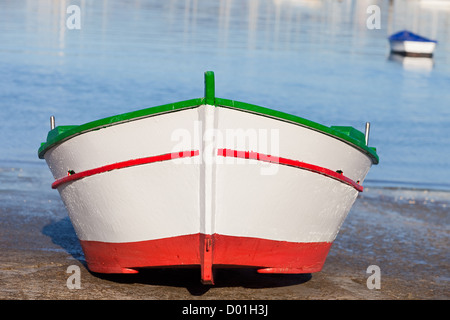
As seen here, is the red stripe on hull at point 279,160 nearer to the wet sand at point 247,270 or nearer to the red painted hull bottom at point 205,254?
Answer: the red painted hull bottom at point 205,254

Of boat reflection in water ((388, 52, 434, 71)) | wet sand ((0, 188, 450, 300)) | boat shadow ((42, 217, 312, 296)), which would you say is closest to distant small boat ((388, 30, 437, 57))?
boat reflection in water ((388, 52, 434, 71))

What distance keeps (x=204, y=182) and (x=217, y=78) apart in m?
19.8

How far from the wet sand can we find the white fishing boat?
0.32 meters

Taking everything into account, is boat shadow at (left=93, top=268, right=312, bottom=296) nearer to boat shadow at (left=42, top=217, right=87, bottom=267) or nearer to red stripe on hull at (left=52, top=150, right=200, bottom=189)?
boat shadow at (left=42, top=217, right=87, bottom=267)

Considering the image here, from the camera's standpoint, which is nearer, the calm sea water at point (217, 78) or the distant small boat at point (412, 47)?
the calm sea water at point (217, 78)

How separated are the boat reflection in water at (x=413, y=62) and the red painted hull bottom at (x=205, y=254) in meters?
29.8

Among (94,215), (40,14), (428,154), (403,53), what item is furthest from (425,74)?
(94,215)

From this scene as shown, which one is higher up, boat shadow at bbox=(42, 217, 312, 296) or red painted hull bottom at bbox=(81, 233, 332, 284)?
red painted hull bottom at bbox=(81, 233, 332, 284)

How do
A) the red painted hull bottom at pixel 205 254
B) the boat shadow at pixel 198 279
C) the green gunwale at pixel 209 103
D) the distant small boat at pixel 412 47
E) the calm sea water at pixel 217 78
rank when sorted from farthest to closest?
the distant small boat at pixel 412 47 → the calm sea water at pixel 217 78 → the boat shadow at pixel 198 279 → the red painted hull bottom at pixel 205 254 → the green gunwale at pixel 209 103

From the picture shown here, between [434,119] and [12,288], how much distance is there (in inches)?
661

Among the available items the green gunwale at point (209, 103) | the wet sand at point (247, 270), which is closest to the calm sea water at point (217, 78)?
the wet sand at point (247, 270)

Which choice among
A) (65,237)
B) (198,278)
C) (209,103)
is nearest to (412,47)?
(65,237)

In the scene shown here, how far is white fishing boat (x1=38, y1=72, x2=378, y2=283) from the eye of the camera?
18.0 feet

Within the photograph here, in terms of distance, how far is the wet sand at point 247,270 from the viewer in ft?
20.1
